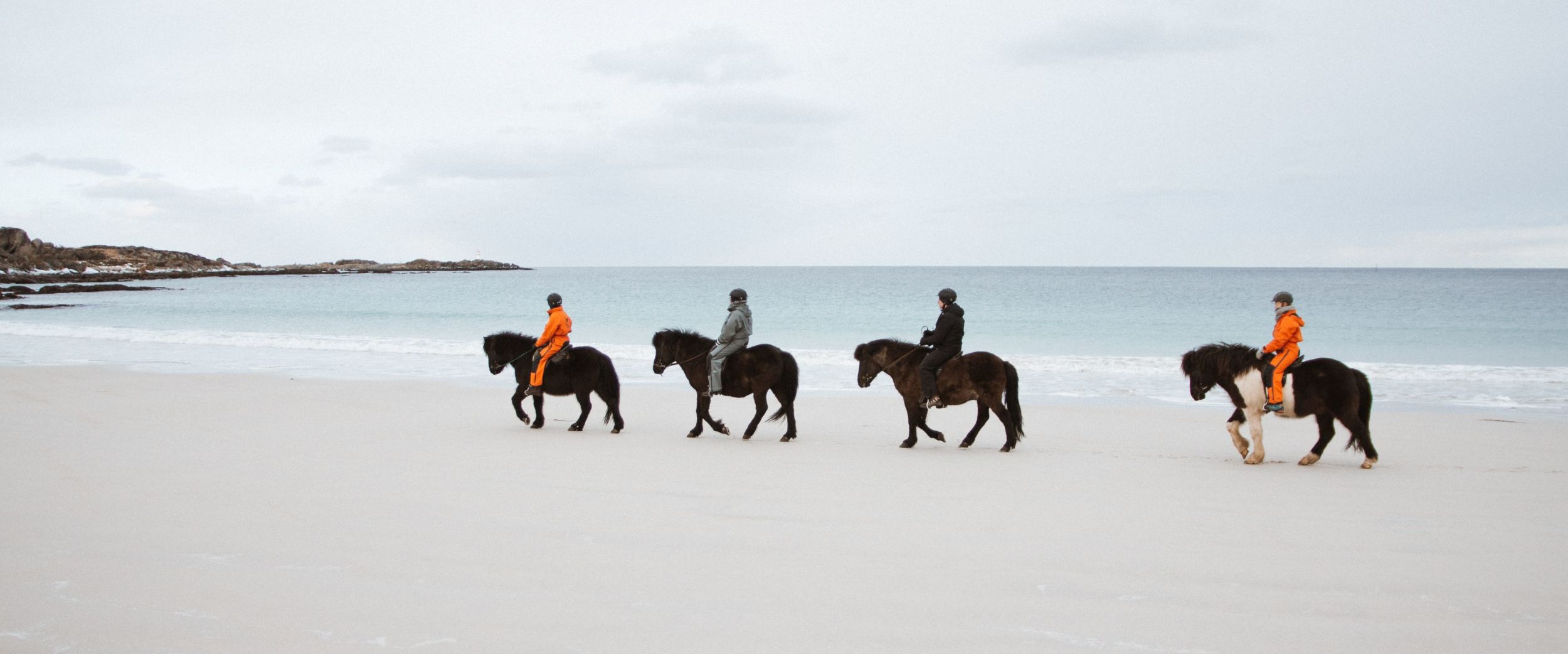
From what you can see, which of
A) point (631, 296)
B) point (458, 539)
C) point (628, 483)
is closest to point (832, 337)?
point (628, 483)

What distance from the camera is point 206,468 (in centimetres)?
691

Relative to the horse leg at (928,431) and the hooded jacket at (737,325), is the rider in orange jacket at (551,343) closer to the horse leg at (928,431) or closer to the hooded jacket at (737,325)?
the hooded jacket at (737,325)

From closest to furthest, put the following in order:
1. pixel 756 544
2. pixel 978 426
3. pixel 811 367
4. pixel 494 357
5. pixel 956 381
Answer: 1. pixel 756 544
2. pixel 956 381
3. pixel 978 426
4. pixel 494 357
5. pixel 811 367

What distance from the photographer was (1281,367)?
746 centimetres

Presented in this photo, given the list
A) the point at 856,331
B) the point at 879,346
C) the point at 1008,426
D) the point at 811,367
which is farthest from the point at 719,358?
the point at 856,331

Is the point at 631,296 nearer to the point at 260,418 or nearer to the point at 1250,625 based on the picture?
the point at 260,418

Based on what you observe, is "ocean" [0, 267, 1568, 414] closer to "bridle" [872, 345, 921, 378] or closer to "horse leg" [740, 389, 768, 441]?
"horse leg" [740, 389, 768, 441]

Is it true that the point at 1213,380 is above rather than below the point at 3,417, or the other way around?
above

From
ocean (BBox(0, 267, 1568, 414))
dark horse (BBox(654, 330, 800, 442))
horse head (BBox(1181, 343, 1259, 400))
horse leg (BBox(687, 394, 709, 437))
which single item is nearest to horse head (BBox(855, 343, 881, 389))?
dark horse (BBox(654, 330, 800, 442))

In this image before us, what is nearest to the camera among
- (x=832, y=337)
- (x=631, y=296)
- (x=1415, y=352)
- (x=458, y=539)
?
(x=458, y=539)

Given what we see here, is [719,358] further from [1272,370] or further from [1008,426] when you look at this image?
[1272,370]

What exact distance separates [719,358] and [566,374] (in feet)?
5.80

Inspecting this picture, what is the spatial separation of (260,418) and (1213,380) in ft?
34.4

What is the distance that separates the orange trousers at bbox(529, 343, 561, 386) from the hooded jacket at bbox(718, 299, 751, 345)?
1.81 meters
